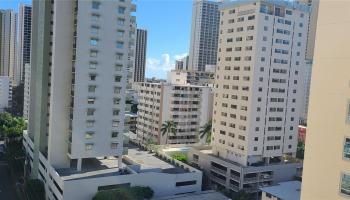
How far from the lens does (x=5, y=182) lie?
169 feet

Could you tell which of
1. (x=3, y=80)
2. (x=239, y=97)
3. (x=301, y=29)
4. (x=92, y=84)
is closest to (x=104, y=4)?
(x=92, y=84)

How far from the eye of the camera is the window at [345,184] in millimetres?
7586

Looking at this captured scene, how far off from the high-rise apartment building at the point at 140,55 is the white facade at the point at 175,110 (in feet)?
209

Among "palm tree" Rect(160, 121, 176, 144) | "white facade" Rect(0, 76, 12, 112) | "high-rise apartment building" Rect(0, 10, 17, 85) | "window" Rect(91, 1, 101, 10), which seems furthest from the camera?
"high-rise apartment building" Rect(0, 10, 17, 85)

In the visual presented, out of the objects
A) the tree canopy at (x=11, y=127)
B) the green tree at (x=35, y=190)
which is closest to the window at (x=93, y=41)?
the green tree at (x=35, y=190)

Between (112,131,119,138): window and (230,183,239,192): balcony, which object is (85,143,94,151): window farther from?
(230,183,239,192): balcony

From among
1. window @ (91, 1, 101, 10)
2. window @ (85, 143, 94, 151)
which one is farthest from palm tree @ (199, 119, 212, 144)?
window @ (91, 1, 101, 10)

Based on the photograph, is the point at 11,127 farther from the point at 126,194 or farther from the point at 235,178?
the point at 235,178

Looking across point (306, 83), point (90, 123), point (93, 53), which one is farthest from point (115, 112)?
point (306, 83)

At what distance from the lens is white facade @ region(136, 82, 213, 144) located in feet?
216

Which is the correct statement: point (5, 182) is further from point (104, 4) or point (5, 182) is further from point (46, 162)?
point (104, 4)

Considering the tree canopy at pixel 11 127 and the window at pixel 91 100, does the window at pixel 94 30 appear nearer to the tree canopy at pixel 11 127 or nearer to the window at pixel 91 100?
the window at pixel 91 100

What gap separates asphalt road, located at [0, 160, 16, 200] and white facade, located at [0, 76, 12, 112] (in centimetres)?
5393

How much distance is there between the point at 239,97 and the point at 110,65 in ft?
59.4
